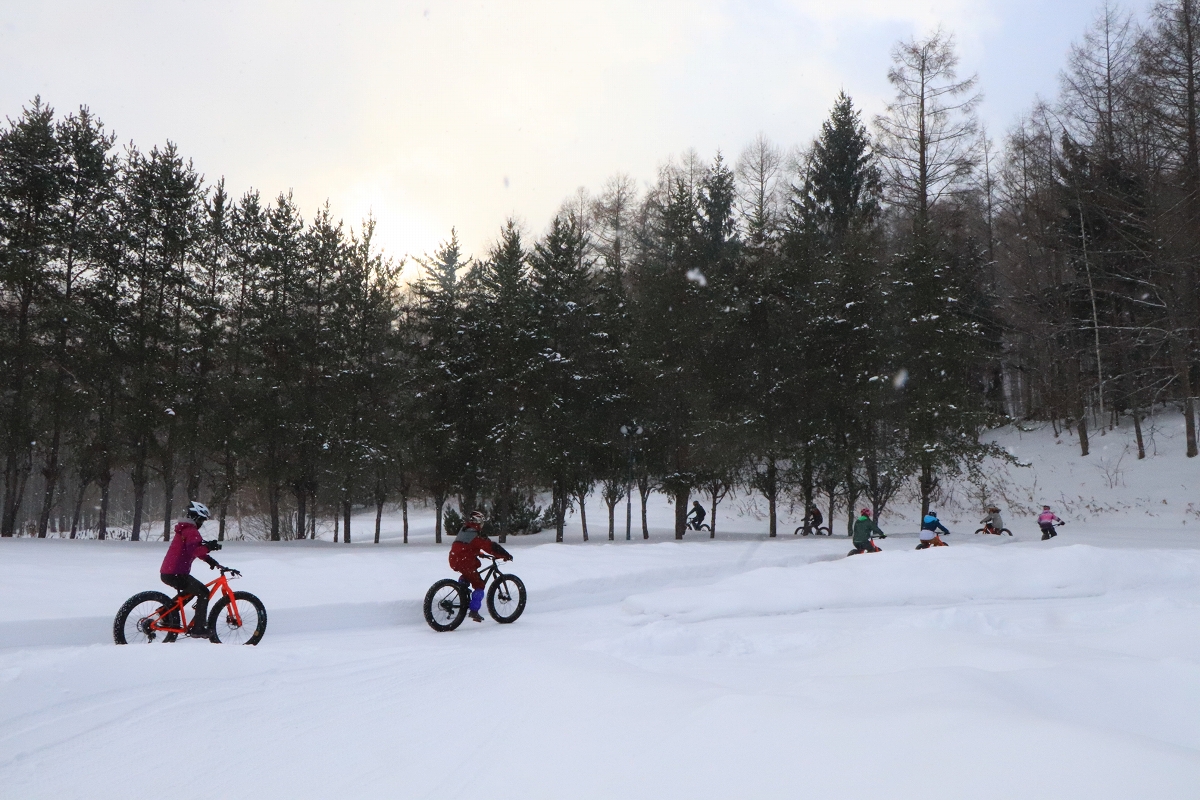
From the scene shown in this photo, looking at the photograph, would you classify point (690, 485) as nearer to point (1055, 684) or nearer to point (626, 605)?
point (626, 605)

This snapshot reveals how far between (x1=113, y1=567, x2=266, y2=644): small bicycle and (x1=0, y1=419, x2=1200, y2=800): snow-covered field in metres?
0.81

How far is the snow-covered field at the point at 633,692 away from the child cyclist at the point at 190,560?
1358mm

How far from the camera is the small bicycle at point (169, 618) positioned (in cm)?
900

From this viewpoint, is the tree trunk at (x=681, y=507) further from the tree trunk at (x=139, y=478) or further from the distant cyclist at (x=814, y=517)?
the tree trunk at (x=139, y=478)

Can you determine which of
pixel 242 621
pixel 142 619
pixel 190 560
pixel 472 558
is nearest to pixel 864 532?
pixel 472 558

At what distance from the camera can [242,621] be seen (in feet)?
31.8

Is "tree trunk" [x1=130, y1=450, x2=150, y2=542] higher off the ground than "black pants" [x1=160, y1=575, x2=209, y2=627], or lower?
higher

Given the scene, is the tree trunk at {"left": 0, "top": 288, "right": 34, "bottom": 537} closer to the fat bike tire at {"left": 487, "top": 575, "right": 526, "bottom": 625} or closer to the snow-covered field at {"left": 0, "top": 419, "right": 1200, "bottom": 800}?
the snow-covered field at {"left": 0, "top": 419, "right": 1200, "bottom": 800}

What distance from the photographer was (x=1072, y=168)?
31.1 metres

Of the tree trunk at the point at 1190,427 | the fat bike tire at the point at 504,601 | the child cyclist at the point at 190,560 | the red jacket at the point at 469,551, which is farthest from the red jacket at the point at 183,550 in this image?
the tree trunk at the point at 1190,427

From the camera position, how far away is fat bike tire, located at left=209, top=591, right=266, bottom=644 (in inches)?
372

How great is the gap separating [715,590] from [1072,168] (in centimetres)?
2792

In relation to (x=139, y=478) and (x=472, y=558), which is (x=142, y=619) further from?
(x=139, y=478)

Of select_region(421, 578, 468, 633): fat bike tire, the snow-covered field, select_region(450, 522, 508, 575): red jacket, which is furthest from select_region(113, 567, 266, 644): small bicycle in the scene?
select_region(450, 522, 508, 575): red jacket
